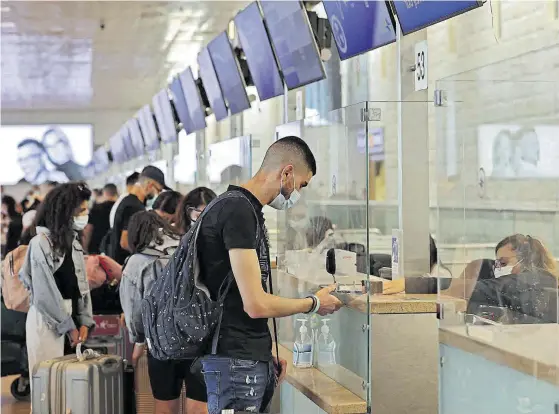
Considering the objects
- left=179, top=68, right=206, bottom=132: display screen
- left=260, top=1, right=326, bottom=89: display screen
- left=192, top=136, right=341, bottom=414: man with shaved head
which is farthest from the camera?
left=179, top=68, right=206, bottom=132: display screen

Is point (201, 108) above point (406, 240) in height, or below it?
above

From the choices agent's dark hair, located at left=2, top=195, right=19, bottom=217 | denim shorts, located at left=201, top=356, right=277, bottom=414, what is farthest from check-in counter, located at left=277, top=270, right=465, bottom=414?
agent's dark hair, located at left=2, top=195, right=19, bottom=217

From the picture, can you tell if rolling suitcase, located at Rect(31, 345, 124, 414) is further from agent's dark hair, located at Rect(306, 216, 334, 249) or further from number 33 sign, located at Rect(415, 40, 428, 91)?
number 33 sign, located at Rect(415, 40, 428, 91)

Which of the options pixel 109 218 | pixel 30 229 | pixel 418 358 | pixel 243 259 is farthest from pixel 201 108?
pixel 243 259

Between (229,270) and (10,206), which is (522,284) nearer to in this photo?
(229,270)

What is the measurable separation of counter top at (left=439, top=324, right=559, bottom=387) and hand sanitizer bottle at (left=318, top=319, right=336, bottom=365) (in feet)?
3.56

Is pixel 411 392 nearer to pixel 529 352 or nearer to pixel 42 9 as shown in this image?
pixel 529 352

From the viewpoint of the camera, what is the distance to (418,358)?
4039 mm

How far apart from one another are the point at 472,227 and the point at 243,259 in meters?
0.79

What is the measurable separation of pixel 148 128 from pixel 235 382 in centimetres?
1402

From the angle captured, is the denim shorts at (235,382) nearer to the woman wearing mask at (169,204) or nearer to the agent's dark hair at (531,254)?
the agent's dark hair at (531,254)

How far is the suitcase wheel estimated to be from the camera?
7.64 m

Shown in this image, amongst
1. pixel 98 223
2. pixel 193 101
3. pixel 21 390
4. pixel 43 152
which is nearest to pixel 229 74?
pixel 193 101

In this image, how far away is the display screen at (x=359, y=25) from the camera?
4.63 m
